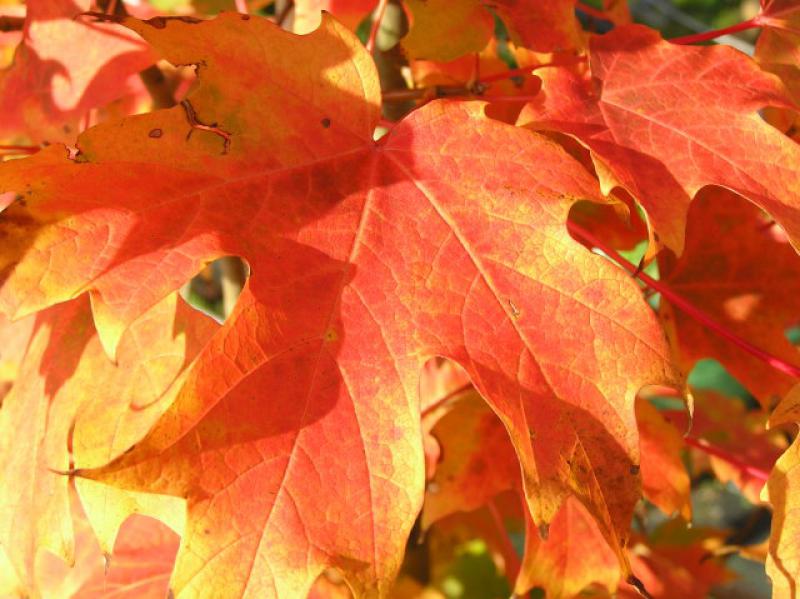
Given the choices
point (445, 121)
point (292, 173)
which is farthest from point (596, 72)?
point (292, 173)

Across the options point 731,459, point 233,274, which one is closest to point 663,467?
point 731,459

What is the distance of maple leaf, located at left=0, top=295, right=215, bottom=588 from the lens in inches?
25.2

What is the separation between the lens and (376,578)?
508 millimetres

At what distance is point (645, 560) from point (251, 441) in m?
0.77

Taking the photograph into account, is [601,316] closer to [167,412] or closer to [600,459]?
[600,459]

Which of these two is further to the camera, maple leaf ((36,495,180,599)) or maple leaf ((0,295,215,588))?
maple leaf ((36,495,180,599))

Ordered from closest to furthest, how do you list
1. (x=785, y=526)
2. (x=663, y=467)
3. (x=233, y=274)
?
(x=785, y=526)
(x=663, y=467)
(x=233, y=274)

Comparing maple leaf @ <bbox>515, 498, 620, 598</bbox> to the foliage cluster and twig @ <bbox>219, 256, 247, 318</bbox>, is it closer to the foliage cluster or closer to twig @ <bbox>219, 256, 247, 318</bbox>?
the foliage cluster

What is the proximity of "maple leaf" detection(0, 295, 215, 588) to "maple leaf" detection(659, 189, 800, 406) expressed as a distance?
1.79 feet

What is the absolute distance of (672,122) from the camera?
2.17ft

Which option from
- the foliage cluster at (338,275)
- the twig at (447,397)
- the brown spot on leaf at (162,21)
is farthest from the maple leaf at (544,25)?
the twig at (447,397)

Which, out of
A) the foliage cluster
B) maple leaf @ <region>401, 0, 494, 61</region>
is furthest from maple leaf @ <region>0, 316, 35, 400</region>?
maple leaf @ <region>401, 0, 494, 61</region>

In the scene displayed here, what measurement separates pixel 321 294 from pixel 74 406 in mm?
257

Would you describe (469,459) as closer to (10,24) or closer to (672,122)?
(672,122)
